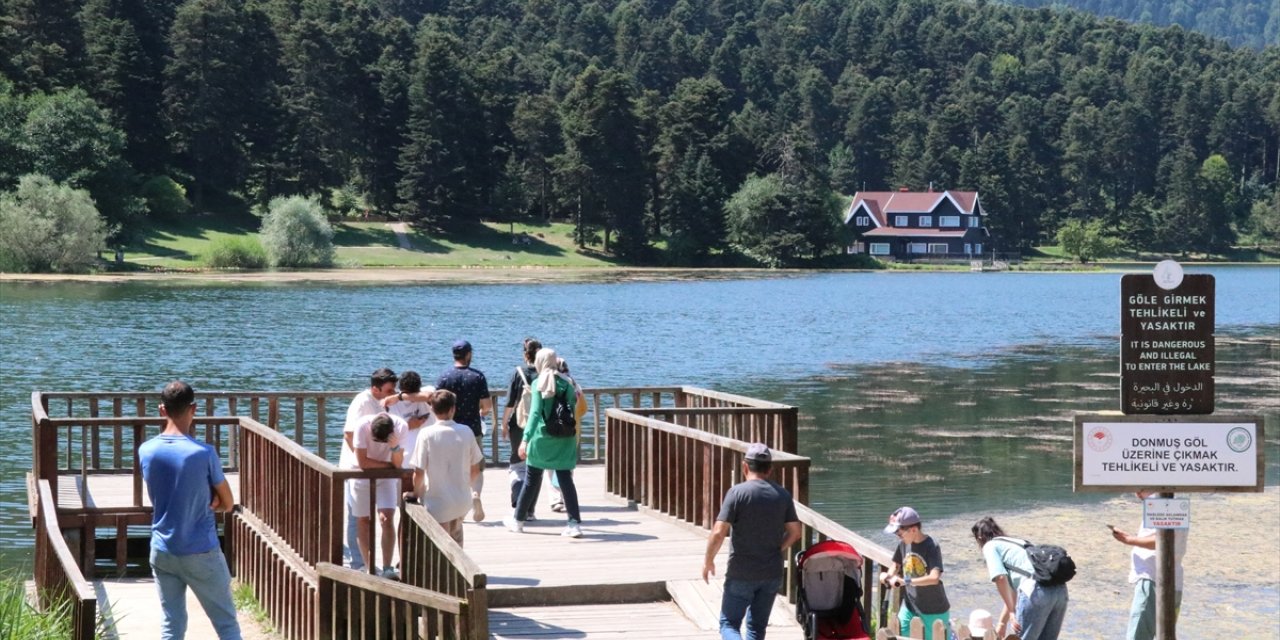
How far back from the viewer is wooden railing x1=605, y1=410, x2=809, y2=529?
11957 mm

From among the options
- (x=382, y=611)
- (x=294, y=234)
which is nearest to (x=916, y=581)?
(x=382, y=611)

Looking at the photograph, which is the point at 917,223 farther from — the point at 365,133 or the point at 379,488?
the point at 379,488

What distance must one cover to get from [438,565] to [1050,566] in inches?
161

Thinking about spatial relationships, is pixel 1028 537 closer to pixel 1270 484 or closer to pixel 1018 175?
pixel 1270 484

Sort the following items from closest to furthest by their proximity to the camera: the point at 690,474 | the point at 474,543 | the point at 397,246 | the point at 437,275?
the point at 474,543 → the point at 690,474 → the point at 437,275 → the point at 397,246

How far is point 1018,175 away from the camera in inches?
6575

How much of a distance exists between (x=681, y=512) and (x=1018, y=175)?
15954 centimetres

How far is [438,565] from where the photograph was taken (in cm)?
959

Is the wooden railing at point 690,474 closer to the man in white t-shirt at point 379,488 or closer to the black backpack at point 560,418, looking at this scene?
the black backpack at point 560,418

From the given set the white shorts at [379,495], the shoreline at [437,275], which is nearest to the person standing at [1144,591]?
the white shorts at [379,495]

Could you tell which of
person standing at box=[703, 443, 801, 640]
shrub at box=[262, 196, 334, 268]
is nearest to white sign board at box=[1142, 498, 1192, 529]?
person standing at box=[703, 443, 801, 640]

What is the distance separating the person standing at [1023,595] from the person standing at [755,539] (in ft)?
6.10

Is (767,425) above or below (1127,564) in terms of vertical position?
above

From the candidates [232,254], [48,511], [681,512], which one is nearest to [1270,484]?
[681,512]
